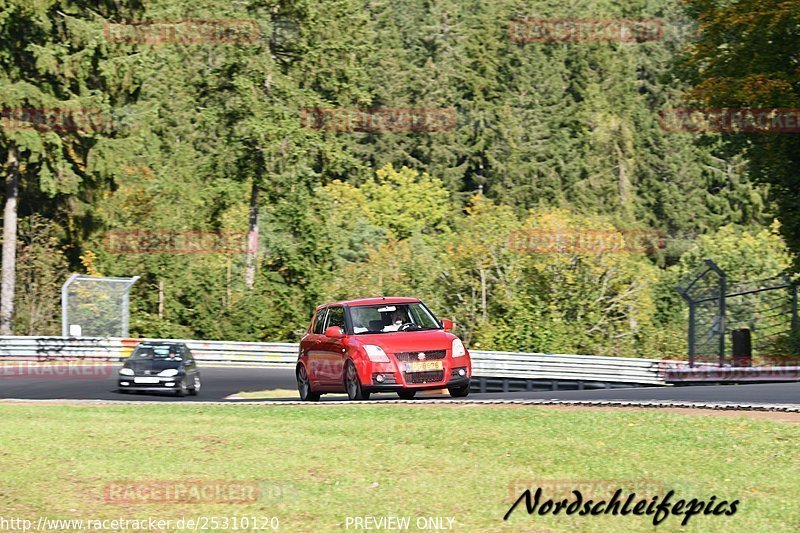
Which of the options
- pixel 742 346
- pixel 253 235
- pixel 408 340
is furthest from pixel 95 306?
pixel 408 340

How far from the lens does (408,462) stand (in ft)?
43.9

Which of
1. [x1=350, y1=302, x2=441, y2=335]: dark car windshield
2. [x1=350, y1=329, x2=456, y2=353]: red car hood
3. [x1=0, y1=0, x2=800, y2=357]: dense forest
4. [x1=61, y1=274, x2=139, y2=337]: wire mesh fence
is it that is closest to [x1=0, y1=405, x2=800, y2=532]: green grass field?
[x1=350, y1=329, x2=456, y2=353]: red car hood

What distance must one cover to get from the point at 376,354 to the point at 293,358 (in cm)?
2322

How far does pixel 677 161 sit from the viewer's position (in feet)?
331

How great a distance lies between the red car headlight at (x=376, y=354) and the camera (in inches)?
750

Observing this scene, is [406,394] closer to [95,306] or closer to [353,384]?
[353,384]

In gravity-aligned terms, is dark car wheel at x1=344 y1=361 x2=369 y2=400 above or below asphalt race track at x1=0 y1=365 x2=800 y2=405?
above

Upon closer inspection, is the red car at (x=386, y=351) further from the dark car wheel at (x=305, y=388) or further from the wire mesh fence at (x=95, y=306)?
the wire mesh fence at (x=95, y=306)

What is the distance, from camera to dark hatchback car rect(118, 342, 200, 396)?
29641mm

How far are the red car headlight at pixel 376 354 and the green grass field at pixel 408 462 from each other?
3.76 ft

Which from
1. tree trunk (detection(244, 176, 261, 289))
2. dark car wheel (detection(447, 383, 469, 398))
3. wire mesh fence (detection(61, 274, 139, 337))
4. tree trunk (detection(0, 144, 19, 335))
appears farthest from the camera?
tree trunk (detection(244, 176, 261, 289))

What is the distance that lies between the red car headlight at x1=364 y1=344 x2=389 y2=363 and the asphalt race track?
175cm

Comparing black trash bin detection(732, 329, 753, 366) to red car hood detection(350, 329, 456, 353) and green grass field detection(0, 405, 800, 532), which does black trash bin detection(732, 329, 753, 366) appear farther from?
green grass field detection(0, 405, 800, 532)

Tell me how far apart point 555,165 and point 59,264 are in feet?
184
